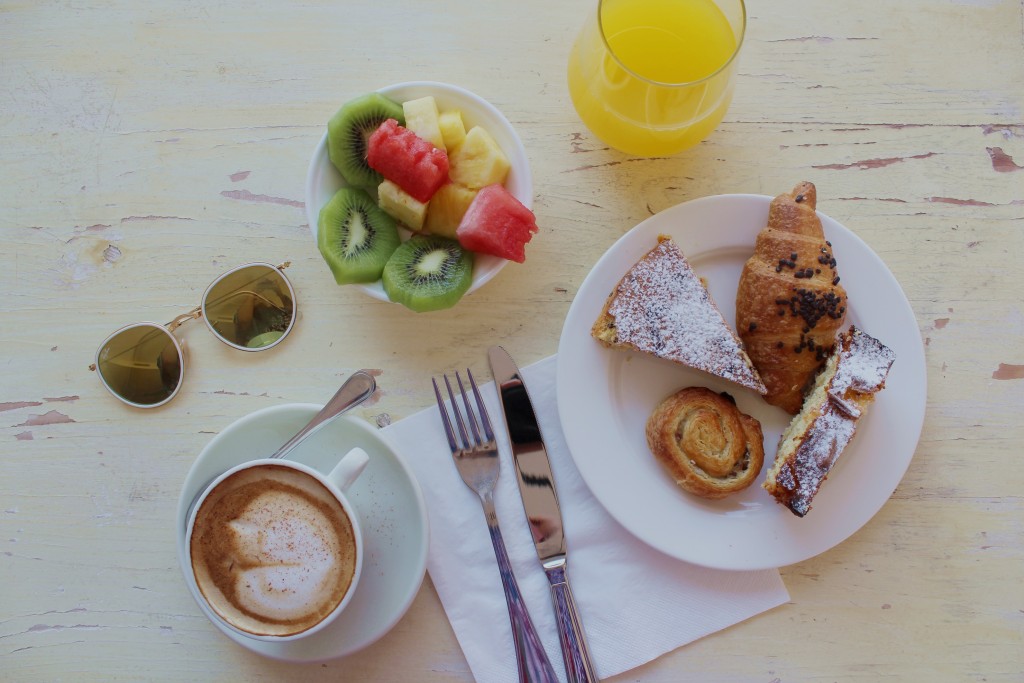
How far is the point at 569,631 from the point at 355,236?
0.96 meters

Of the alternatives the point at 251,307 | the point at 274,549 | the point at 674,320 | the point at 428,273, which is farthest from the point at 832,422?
the point at 251,307

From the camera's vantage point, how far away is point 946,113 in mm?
1721

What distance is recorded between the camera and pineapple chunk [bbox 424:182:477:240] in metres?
1.53

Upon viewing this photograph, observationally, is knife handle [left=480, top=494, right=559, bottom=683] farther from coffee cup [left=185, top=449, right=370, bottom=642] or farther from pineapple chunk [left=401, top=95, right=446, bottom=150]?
pineapple chunk [left=401, top=95, right=446, bottom=150]

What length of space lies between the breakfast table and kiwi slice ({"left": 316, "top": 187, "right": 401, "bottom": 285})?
0.16 meters

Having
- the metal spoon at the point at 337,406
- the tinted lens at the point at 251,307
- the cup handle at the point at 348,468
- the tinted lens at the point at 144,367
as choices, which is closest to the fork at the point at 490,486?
the metal spoon at the point at 337,406

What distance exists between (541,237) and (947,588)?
120 cm

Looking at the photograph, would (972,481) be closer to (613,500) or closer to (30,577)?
(613,500)

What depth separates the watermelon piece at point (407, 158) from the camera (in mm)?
1466

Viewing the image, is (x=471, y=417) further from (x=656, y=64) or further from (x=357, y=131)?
(x=656, y=64)

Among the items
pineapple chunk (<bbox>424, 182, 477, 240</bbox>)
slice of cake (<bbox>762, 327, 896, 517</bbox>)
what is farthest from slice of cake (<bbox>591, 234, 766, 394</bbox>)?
pineapple chunk (<bbox>424, 182, 477, 240</bbox>)

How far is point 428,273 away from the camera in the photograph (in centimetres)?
155

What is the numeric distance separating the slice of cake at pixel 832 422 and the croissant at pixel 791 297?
62 millimetres

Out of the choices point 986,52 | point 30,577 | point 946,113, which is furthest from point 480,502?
Result: point 986,52
